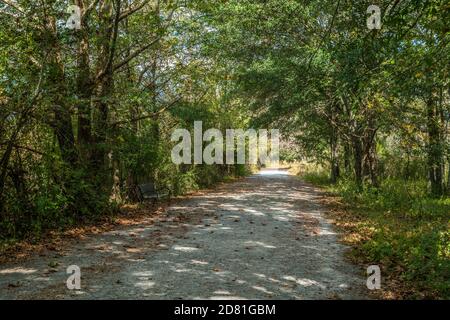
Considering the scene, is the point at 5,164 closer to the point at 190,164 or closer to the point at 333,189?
the point at 190,164

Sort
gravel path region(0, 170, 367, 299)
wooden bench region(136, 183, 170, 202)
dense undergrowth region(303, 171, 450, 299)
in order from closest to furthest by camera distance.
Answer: gravel path region(0, 170, 367, 299) → dense undergrowth region(303, 171, 450, 299) → wooden bench region(136, 183, 170, 202)

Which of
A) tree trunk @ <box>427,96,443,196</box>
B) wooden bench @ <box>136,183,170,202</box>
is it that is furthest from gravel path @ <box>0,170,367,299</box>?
tree trunk @ <box>427,96,443,196</box>

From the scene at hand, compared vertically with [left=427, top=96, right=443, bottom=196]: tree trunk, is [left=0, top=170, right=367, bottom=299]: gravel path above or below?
below

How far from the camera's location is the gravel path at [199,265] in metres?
5.83

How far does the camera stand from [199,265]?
7.23m

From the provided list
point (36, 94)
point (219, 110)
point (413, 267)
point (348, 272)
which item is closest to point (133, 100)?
point (36, 94)

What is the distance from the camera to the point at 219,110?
90.6 ft

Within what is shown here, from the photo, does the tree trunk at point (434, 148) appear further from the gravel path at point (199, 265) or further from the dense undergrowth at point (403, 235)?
the gravel path at point (199, 265)

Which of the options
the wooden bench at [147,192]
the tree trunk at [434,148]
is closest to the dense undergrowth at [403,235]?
the tree trunk at [434,148]

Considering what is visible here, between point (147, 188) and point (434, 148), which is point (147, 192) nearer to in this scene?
point (147, 188)

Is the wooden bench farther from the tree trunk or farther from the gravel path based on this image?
the tree trunk

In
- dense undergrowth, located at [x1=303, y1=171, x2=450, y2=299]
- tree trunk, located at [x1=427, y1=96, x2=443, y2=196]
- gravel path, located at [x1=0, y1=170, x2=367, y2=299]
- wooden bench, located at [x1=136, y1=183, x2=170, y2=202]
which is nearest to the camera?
gravel path, located at [x1=0, y1=170, x2=367, y2=299]

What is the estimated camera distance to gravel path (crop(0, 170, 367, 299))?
583cm

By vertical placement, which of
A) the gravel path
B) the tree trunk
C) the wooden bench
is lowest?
the gravel path
